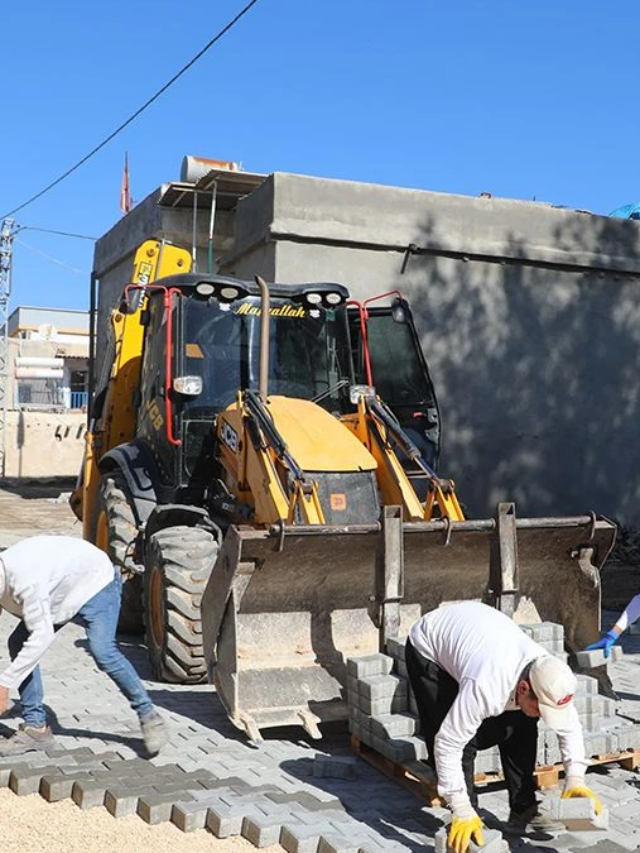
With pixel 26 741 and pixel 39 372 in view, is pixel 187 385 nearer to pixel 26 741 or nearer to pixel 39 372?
pixel 26 741

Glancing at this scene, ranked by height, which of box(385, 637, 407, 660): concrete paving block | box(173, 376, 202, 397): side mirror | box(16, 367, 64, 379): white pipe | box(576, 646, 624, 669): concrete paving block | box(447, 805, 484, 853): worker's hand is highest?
box(16, 367, 64, 379): white pipe

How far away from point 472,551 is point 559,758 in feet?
5.02

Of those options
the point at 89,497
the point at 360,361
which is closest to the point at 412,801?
the point at 360,361

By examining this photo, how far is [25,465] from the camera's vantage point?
31.0m

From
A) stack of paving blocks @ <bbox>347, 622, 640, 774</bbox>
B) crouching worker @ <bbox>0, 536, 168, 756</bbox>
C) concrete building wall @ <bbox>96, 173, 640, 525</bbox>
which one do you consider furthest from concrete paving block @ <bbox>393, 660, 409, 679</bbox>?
concrete building wall @ <bbox>96, 173, 640, 525</bbox>

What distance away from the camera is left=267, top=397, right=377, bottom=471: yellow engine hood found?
7094 mm

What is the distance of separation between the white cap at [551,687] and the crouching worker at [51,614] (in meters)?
2.33

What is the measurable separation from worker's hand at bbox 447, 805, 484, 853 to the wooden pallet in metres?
0.74

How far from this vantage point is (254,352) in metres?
8.30

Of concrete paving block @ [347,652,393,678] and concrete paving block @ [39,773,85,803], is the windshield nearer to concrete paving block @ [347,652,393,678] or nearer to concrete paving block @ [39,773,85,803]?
concrete paving block @ [347,652,393,678]

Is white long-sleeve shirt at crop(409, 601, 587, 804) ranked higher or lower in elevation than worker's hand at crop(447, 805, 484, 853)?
higher

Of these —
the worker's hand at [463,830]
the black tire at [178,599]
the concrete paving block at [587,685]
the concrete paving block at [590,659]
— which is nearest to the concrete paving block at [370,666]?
the concrete paving block at [587,685]

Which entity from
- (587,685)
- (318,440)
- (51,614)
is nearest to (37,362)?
(318,440)

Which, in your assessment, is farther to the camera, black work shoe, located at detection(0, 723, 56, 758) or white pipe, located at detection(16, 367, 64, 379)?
white pipe, located at detection(16, 367, 64, 379)
